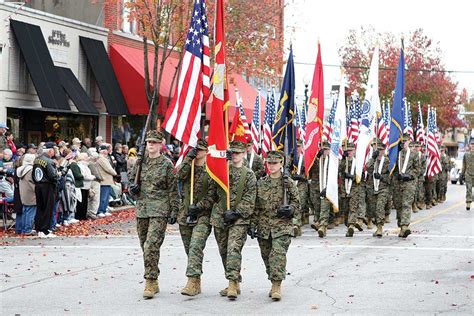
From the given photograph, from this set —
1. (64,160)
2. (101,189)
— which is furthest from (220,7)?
(101,189)

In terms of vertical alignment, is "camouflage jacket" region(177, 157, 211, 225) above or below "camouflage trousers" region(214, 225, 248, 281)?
above

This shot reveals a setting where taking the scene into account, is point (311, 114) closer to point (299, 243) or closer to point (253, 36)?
point (299, 243)

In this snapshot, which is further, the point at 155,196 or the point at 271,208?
the point at 155,196

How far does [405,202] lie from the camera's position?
55.4 feet

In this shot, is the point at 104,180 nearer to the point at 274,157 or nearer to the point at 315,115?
the point at 315,115

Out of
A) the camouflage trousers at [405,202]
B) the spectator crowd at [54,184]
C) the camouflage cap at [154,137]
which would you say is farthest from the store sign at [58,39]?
the camouflage cap at [154,137]

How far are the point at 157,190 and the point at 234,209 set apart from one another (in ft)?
3.28

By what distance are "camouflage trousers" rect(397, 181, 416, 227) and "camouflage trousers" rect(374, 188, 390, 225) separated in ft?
1.05

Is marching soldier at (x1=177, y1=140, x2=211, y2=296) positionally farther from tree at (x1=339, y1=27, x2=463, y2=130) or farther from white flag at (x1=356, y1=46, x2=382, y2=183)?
tree at (x1=339, y1=27, x2=463, y2=130)

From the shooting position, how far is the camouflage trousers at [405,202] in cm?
1662

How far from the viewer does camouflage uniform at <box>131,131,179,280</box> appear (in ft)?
33.6

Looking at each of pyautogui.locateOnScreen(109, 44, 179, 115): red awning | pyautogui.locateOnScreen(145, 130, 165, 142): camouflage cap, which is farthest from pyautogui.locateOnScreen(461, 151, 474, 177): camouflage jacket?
pyautogui.locateOnScreen(145, 130, 165, 142): camouflage cap

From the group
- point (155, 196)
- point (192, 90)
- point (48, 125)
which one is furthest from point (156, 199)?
point (48, 125)

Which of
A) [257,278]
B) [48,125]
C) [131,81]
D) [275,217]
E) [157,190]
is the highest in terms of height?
[131,81]
